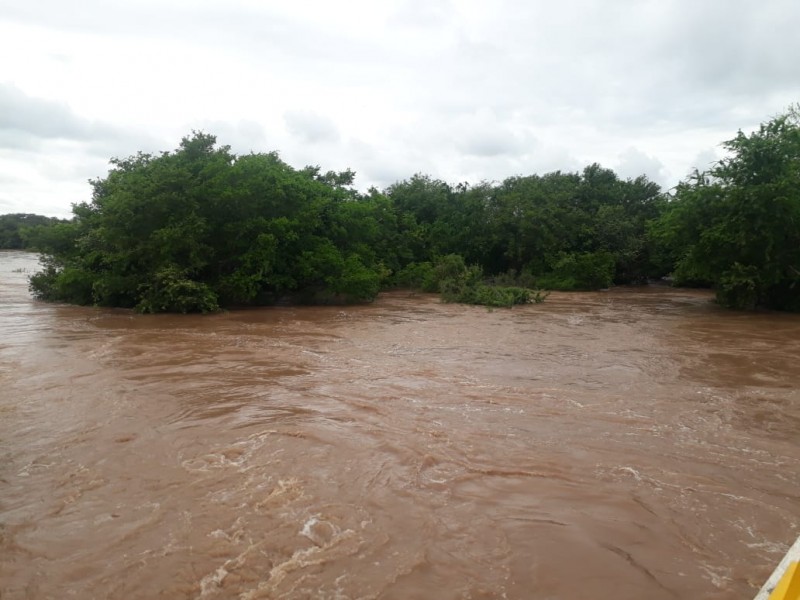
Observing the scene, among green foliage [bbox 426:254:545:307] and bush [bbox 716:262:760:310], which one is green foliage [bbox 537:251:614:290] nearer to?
green foliage [bbox 426:254:545:307]

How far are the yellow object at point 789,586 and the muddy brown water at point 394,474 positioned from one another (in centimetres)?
184

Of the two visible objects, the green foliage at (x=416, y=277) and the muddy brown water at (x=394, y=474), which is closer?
the muddy brown water at (x=394, y=474)

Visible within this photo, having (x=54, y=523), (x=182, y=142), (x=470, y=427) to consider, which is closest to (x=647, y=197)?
(x=182, y=142)

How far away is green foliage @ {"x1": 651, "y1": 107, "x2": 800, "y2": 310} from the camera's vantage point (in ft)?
64.2

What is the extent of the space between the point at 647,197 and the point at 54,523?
4416cm

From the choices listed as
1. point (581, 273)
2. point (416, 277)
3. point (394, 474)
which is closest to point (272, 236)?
point (416, 277)

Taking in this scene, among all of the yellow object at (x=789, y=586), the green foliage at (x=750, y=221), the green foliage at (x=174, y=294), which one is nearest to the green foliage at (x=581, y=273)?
the green foliage at (x=750, y=221)

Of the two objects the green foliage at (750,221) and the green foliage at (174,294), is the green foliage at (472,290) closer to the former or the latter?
the green foliage at (750,221)

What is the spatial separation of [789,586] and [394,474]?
13.1ft

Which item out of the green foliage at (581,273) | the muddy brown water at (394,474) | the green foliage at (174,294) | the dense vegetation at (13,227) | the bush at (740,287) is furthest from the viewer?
the dense vegetation at (13,227)

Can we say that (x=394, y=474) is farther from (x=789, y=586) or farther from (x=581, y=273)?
(x=581, y=273)

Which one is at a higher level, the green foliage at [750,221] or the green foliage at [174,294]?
the green foliage at [750,221]

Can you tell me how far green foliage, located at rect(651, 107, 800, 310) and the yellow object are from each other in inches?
817

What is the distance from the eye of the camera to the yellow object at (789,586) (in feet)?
6.46
